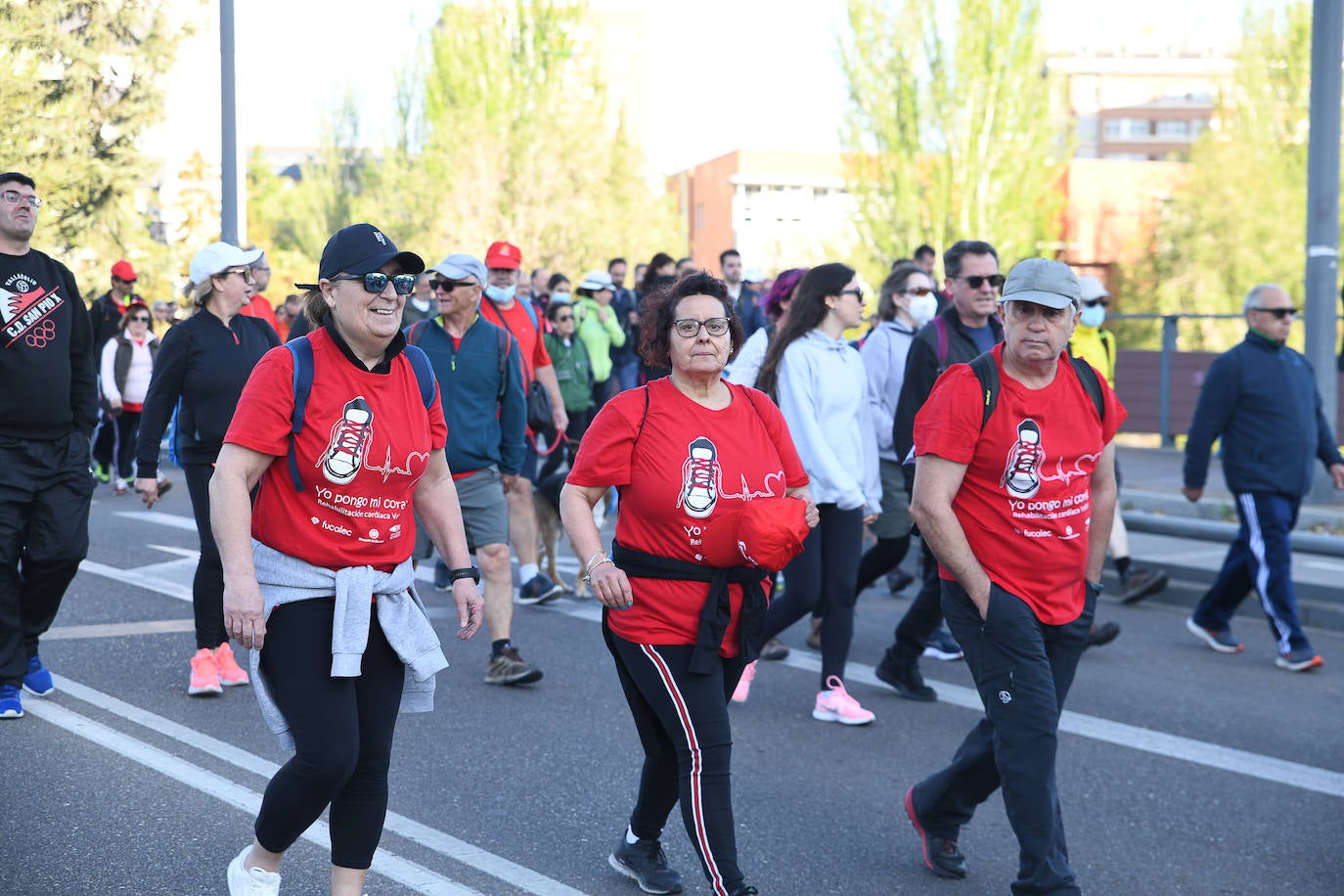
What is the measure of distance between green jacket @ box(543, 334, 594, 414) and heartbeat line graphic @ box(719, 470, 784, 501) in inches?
377

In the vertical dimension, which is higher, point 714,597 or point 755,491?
point 755,491

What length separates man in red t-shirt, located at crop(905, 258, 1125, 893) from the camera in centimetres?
428

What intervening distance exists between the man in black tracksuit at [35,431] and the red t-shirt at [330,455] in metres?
2.84

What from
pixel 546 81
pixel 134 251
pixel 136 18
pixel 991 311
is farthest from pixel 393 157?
pixel 991 311

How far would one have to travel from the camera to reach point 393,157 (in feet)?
175

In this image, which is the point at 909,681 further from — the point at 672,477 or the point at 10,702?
the point at 10,702

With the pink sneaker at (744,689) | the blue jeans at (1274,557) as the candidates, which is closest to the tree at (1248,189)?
the blue jeans at (1274,557)

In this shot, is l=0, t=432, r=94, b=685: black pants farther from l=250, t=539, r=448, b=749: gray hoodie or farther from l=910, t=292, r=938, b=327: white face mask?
l=910, t=292, r=938, b=327: white face mask

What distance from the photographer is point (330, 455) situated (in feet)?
12.3

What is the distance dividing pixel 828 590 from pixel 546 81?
3806 centimetres

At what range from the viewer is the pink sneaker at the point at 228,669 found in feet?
23.2

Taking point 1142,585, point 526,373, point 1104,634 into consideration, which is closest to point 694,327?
point 526,373

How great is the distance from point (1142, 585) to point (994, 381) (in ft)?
19.6

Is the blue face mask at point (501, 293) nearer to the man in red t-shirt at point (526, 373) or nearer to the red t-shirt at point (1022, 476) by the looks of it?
the man in red t-shirt at point (526, 373)
